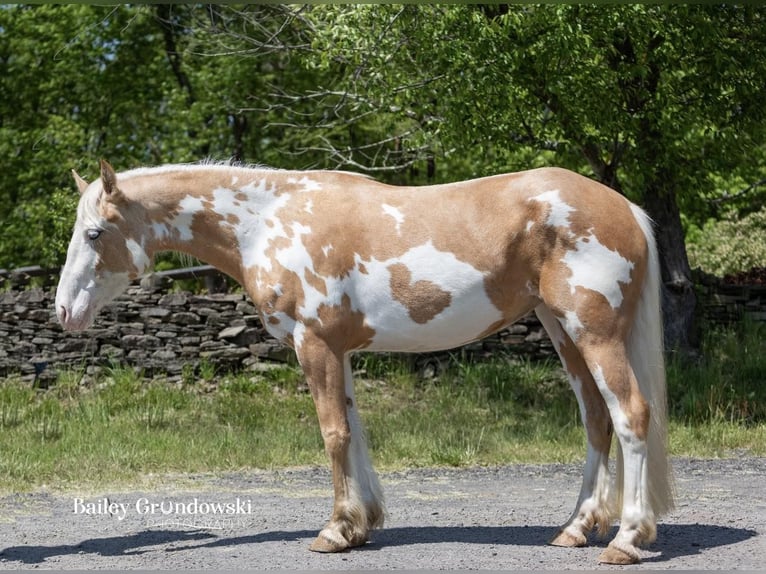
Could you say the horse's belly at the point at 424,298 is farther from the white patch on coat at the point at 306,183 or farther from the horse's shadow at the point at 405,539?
the horse's shadow at the point at 405,539

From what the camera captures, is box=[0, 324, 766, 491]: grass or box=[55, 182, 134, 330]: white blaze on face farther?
box=[0, 324, 766, 491]: grass

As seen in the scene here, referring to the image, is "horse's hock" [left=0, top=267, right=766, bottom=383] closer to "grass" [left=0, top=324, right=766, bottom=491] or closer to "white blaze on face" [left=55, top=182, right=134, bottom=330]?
"grass" [left=0, top=324, right=766, bottom=491]

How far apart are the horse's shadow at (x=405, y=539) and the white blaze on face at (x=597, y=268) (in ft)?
4.37

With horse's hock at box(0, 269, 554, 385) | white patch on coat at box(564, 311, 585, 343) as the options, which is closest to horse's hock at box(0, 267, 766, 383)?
horse's hock at box(0, 269, 554, 385)

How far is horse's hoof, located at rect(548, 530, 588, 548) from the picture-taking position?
505 cm

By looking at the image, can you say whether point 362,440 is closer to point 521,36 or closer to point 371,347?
point 371,347

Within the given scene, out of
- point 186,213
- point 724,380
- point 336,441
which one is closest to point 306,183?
point 186,213

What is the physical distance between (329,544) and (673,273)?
24.3 ft

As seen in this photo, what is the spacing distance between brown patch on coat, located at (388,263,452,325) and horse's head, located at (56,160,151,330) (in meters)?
1.40

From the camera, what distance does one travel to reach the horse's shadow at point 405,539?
5.12 meters

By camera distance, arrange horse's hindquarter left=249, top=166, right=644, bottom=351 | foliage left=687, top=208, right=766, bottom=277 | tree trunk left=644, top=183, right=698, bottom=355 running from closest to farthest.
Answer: horse's hindquarter left=249, top=166, right=644, bottom=351 < tree trunk left=644, top=183, right=698, bottom=355 < foliage left=687, top=208, right=766, bottom=277

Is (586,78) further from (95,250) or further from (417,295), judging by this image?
(95,250)

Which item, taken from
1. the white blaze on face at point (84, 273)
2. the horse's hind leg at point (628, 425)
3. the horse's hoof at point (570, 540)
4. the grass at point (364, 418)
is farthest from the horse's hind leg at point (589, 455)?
the grass at point (364, 418)

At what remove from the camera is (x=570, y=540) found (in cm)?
506
